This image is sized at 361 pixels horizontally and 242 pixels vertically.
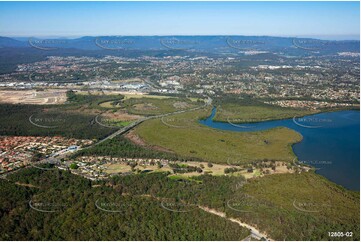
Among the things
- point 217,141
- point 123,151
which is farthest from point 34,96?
point 217,141

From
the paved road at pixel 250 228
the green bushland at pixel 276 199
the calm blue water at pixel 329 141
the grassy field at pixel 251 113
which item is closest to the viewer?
the paved road at pixel 250 228

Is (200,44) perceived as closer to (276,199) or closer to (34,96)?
(34,96)

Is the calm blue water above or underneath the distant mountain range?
underneath

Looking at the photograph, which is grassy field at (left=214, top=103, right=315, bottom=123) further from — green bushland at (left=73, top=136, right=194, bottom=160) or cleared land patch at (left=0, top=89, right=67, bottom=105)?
cleared land patch at (left=0, top=89, right=67, bottom=105)

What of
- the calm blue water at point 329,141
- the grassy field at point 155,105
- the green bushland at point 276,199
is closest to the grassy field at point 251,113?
the calm blue water at point 329,141

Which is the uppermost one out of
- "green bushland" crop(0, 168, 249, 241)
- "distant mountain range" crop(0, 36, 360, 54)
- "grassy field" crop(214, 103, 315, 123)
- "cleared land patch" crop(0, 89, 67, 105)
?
"distant mountain range" crop(0, 36, 360, 54)

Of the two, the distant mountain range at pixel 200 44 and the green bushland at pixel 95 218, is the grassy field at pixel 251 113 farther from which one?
the distant mountain range at pixel 200 44

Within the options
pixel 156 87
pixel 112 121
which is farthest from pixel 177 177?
pixel 156 87

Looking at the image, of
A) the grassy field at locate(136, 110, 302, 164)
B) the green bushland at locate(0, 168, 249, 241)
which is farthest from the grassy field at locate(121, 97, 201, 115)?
the green bushland at locate(0, 168, 249, 241)
